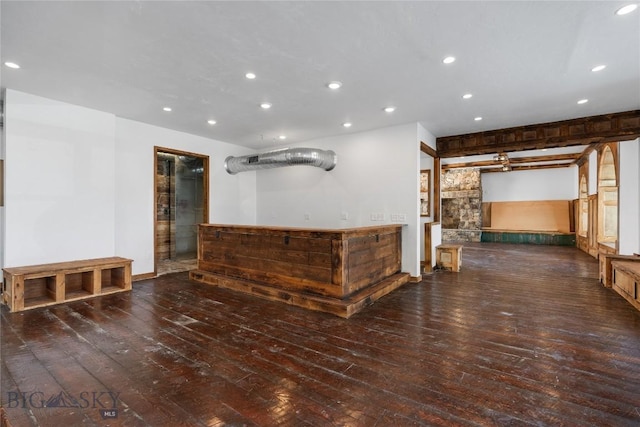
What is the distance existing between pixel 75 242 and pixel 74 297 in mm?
822

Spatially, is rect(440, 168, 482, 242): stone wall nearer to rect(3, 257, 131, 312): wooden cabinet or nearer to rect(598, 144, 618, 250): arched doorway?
rect(598, 144, 618, 250): arched doorway

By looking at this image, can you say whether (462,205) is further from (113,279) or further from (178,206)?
(113,279)

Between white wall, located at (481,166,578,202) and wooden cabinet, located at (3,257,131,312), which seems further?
white wall, located at (481,166,578,202)

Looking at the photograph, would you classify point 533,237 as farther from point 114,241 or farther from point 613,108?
point 114,241

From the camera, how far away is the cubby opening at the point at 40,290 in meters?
3.77

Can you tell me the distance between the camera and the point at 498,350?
2537 mm

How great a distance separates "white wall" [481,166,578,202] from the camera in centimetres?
1043

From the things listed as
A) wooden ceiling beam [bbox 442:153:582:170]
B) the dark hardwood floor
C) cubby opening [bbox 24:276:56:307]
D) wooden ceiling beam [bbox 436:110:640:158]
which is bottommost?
the dark hardwood floor

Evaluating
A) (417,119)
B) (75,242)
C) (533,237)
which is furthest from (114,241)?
(533,237)

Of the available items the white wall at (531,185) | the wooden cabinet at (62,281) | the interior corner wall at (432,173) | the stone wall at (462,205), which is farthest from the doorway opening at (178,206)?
the white wall at (531,185)

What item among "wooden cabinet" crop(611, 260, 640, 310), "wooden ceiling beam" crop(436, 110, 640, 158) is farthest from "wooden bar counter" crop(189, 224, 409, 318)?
"wooden cabinet" crop(611, 260, 640, 310)

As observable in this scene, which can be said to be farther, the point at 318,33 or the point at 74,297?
the point at 74,297

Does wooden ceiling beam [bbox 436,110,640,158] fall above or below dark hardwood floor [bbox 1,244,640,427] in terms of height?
above

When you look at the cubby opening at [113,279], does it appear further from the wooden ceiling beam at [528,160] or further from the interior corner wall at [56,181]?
the wooden ceiling beam at [528,160]
